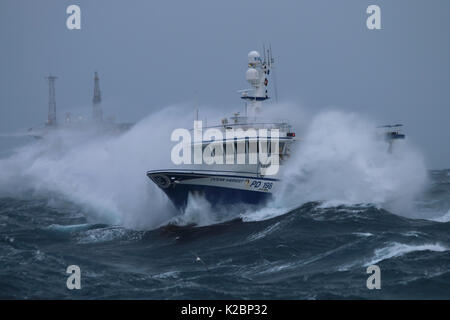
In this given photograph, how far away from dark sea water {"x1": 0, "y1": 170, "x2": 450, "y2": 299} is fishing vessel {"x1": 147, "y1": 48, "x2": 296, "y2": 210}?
191cm

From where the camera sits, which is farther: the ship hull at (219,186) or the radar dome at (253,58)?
the radar dome at (253,58)

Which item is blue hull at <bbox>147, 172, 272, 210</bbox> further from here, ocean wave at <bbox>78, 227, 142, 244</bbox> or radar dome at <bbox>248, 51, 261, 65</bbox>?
radar dome at <bbox>248, 51, 261, 65</bbox>

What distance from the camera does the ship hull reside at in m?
28.6

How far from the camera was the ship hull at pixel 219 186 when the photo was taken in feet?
93.8

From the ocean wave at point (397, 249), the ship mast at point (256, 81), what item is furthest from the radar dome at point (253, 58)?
the ocean wave at point (397, 249)

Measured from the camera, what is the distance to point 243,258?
20969mm

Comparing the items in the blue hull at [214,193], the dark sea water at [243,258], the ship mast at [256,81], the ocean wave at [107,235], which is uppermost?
the ship mast at [256,81]

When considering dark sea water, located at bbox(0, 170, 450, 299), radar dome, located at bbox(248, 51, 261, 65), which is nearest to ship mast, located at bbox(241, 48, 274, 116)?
radar dome, located at bbox(248, 51, 261, 65)

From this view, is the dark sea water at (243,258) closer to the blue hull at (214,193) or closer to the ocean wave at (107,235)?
the ocean wave at (107,235)

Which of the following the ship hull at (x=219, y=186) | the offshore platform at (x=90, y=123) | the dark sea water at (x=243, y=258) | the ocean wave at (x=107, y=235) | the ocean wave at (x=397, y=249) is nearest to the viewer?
the dark sea water at (x=243, y=258)

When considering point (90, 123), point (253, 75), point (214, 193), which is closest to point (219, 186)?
point (214, 193)

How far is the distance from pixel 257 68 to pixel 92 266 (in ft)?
61.1

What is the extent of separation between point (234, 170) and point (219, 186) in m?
1.42
